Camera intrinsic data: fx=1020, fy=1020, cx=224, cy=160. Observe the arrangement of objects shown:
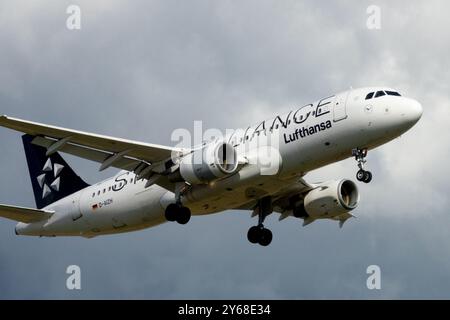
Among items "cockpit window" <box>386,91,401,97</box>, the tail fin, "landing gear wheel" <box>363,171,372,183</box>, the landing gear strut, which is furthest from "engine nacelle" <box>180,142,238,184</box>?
the tail fin

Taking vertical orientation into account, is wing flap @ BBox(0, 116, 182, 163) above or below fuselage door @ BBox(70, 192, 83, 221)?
above

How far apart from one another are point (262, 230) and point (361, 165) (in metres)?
9.93

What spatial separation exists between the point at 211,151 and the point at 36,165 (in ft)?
53.1

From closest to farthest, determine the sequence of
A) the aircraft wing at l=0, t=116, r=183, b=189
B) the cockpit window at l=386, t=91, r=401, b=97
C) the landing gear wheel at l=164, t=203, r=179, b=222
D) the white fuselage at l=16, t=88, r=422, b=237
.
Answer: the white fuselage at l=16, t=88, r=422, b=237 → the cockpit window at l=386, t=91, r=401, b=97 → the aircraft wing at l=0, t=116, r=183, b=189 → the landing gear wheel at l=164, t=203, r=179, b=222

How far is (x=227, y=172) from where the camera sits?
1719 inches

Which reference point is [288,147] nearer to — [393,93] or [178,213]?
[393,93]

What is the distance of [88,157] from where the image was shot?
153 ft

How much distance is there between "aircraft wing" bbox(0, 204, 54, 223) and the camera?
A: 164 ft

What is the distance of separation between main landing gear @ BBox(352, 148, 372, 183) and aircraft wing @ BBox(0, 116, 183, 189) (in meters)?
8.42

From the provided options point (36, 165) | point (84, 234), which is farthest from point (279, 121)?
point (36, 165)

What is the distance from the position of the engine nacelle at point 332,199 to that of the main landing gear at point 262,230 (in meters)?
1.93

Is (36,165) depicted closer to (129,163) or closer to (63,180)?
(63,180)

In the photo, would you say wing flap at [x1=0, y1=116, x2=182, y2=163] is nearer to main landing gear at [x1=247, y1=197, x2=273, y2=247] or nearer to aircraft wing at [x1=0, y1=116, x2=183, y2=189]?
aircraft wing at [x1=0, y1=116, x2=183, y2=189]

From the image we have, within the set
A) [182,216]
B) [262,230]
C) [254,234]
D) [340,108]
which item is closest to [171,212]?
[182,216]
